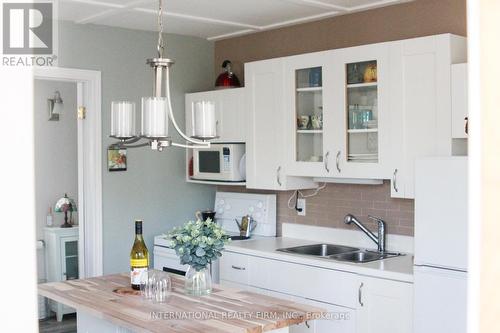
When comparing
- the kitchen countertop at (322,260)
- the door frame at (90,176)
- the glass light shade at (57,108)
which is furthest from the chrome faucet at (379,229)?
the glass light shade at (57,108)

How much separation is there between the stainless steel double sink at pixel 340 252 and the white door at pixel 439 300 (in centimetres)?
58

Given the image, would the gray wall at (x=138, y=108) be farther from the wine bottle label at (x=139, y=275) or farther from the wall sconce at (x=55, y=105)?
the wine bottle label at (x=139, y=275)

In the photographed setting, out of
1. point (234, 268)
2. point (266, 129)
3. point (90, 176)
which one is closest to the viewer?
point (234, 268)

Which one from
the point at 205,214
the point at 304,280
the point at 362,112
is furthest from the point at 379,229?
the point at 205,214

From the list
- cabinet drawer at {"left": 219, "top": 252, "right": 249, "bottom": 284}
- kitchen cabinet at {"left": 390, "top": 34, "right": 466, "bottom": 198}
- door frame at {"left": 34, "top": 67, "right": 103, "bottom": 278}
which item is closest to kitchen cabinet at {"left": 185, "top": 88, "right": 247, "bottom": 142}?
door frame at {"left": 34, "top": 67, "right": 103, "bottom": 278}

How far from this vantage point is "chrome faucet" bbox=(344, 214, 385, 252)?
426 centimetres

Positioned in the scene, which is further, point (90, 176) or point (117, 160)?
point (117, 160)

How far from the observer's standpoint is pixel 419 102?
3.80m

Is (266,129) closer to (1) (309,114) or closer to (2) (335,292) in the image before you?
(1) (309,114)

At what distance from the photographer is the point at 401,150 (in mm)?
3871

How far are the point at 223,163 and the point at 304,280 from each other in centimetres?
136

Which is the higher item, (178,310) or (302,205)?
(302,205)
